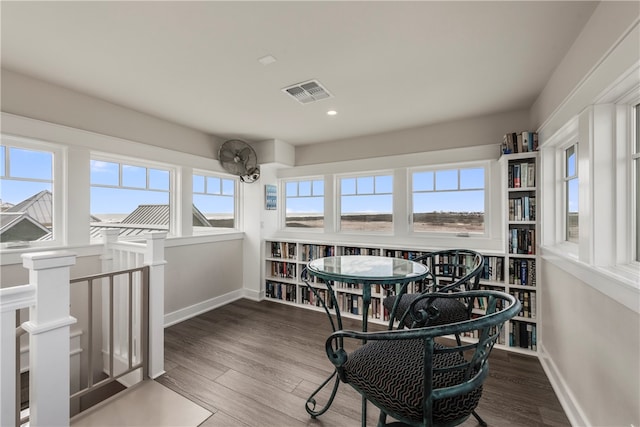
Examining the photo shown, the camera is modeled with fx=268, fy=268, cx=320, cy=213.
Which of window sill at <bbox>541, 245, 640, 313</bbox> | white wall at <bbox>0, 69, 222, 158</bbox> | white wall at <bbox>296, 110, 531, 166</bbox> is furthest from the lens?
white wall at <bbox>296, 110, 531, 166</bbox>

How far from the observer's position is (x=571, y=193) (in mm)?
2070

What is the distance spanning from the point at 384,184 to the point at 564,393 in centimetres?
259

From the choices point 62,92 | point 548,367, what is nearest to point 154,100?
point 62,92

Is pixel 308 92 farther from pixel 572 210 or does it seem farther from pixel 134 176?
pixel 572 210

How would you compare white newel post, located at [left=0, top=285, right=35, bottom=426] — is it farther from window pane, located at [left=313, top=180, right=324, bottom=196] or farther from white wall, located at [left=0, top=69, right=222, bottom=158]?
window pane, located at [left=313, top=180, right=324, bottom=196]

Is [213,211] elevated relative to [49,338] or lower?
elevated

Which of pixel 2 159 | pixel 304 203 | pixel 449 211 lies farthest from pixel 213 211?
pixel 449 211

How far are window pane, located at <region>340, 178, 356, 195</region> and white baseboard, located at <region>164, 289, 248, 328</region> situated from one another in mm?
2125

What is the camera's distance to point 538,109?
2.46 meters

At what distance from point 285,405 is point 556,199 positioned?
268 cm

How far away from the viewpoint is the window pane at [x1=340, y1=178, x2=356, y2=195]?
3.92 m

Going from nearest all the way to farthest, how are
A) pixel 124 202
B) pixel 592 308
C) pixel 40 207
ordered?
1. pixel 592 308
2. pixel 40 207
3. pixel 124 202

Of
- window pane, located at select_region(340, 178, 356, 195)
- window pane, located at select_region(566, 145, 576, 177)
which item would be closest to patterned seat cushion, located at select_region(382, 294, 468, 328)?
window pane, located at select_region(566, 145, 576, 177)

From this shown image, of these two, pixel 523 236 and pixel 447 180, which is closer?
pixel 523 236
